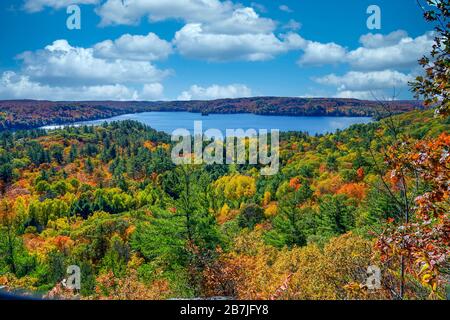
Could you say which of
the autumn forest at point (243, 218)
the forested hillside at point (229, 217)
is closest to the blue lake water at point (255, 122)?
the forested hillside at point (229, 217)

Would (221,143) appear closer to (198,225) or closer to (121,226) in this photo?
(121,226)

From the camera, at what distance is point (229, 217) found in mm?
72500

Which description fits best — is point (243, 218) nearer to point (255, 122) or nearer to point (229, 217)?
point (229, 217)

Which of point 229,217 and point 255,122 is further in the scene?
point 255,122

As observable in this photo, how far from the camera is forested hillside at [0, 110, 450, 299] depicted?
6336 millimetres

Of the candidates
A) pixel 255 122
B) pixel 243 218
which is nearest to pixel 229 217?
pixel 243 218

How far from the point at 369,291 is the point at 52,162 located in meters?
147

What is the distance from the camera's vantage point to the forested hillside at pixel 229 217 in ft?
20.8

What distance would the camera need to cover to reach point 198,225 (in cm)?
1744

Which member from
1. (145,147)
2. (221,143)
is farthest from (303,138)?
(145,147)

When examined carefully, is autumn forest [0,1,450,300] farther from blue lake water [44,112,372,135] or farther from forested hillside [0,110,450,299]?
blue lake water [44,112,372,135]

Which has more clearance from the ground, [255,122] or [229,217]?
[255,122]

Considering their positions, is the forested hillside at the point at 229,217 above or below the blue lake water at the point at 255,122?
below

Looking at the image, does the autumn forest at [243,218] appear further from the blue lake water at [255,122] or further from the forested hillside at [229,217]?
the blue lake water at [255,122]
